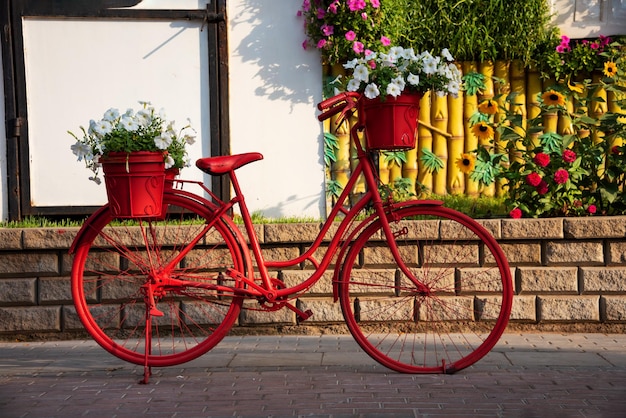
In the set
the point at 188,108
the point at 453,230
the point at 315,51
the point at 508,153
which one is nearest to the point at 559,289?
the point at 453,230

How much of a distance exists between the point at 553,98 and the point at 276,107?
2.11m

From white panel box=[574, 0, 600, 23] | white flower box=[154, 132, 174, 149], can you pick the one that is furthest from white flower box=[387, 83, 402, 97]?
white panel box=[574, 0, 600, 23]

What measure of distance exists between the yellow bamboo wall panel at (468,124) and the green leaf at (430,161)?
240 mm

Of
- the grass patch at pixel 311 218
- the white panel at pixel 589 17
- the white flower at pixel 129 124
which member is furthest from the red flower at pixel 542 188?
the white flower at pixel 129 124

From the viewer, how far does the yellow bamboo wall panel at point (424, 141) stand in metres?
7.30

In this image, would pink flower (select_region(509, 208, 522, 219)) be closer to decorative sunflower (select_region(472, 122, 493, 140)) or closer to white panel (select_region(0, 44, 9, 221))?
decorative sunflower (select_region(472, 122, 493, 140))

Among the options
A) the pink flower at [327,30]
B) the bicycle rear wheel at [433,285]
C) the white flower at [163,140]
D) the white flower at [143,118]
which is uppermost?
the pink flower at [327,30]

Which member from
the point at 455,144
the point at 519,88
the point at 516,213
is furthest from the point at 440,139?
the point at 516,213

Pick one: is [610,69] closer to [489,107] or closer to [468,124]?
[489,107]

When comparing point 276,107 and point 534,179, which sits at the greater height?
point 276,107

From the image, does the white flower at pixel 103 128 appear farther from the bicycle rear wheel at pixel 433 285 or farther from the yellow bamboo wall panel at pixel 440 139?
the yellow bamboo wall panel at pixel 440 139

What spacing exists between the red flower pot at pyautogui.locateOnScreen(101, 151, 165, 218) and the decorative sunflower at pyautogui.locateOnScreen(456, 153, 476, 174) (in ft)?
9.08

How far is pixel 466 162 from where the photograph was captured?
6.84 m

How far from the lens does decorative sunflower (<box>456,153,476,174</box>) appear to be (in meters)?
6.83
